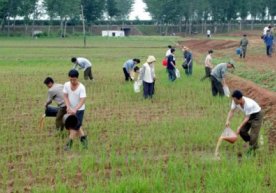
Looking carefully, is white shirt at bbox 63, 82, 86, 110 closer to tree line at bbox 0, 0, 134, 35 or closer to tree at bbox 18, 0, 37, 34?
tree line at bbox 0, 0, 134, 35

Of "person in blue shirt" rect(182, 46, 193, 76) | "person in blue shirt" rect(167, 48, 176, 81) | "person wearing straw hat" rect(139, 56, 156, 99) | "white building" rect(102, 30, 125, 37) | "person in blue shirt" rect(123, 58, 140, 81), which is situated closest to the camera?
"person wearing straw hat" rect(139, 56, 156, 99)

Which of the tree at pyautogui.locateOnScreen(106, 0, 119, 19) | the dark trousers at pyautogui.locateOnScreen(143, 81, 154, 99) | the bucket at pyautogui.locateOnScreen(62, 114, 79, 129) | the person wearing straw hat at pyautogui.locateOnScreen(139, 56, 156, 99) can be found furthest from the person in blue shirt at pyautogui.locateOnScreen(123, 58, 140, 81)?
the tree at pyautogui.locateOnScreen(106, 0, 119, 19)

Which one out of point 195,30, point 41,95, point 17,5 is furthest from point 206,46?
point 195,30

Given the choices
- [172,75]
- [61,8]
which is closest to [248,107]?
[172,75]

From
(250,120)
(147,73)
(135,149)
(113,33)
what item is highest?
(113,33)

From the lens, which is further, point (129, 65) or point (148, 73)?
point (129, 65)

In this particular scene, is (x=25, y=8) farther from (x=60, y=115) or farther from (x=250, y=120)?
(x=250, y=120)

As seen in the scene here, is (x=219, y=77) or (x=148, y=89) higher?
(x=219, y=77)

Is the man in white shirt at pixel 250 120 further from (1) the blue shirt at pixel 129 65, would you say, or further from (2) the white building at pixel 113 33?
(2) the white building at pixel 113 33

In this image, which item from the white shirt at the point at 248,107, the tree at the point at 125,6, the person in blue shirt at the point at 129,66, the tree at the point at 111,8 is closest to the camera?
the white shirt at the point at 248,107

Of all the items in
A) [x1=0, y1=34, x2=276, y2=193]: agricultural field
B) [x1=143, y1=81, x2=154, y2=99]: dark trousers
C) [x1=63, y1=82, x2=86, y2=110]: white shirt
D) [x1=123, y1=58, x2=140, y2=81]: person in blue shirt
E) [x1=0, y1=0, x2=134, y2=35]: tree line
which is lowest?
[x1=0, y1=34, x2=276, y2=193]: agricultural field

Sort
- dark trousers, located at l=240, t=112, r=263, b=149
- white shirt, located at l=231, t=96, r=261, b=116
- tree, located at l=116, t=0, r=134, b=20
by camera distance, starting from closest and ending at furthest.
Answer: white shirt, located at l=231, t=96, r=261, b=116 → dark trousers, located at l=240, t=112, r=263, b=149 → tree, located at l=116, t=0, r=134, b=20

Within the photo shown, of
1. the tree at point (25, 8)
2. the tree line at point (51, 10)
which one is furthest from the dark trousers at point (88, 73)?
the tree at point (25, 8)

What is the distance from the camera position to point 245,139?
8.88 meters
